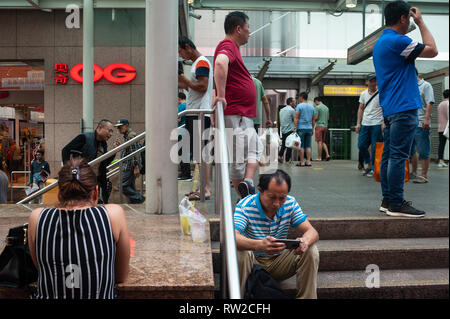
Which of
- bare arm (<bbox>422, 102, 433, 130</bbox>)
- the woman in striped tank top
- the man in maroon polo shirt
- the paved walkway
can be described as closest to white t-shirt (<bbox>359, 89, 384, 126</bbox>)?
bare arm (<bbox>422, 102, 433, 130</bbox>)

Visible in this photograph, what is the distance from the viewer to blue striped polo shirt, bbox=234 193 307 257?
111 inches

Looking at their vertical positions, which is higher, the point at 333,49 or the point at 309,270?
the point at 333,49

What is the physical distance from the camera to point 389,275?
10.1ft

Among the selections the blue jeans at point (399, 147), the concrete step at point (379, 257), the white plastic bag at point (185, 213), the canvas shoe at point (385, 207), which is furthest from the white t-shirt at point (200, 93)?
the canvas shoe at point (385, 207)

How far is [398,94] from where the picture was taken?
3500mm

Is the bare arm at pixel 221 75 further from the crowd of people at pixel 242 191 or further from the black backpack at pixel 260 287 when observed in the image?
the black backpack at pixel 260 287

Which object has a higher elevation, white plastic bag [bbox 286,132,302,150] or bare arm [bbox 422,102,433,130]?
bare arm [bbox 422,102,433,130]

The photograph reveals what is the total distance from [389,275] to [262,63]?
11.8 meters

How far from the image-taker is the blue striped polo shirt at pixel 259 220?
2816 millimetres

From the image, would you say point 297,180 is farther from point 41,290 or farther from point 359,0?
point 41,290

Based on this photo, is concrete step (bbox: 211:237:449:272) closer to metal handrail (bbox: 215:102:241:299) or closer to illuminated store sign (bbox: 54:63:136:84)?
metal handrail (bbox: 215:102:241:299)
